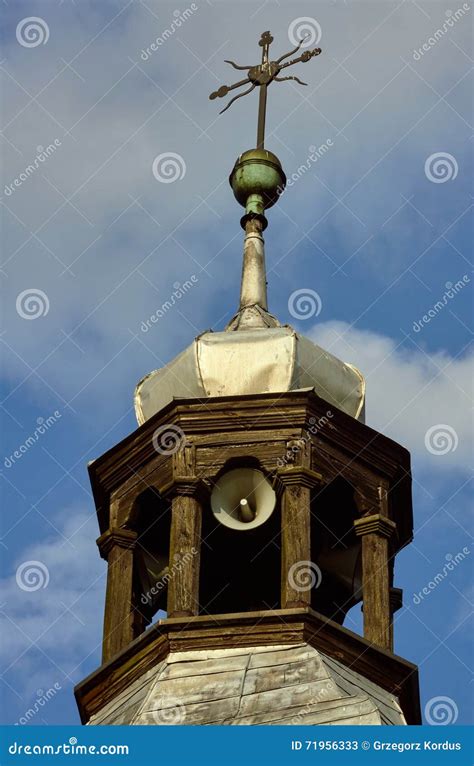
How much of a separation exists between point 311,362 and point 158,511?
2558 millimetres

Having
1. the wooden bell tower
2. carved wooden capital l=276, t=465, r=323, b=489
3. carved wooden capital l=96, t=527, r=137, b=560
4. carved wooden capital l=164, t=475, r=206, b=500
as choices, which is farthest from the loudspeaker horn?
carved wooden capital l=96, t=527, r=137, b=560

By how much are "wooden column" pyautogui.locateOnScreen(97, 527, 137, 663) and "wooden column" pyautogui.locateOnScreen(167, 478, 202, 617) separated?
0.84 metres

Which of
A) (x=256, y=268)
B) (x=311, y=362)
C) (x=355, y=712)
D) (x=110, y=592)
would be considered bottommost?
(x=355, y=712)

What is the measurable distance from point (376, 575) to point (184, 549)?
221 centimetres

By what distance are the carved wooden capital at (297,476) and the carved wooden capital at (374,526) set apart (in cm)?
79

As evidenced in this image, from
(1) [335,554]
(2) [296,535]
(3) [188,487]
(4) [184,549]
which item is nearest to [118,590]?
(4) [184,549]

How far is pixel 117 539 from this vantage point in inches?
1233

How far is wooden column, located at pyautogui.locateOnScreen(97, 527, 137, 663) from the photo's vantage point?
3073 centimetres

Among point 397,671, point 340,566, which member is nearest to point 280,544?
point 340,566

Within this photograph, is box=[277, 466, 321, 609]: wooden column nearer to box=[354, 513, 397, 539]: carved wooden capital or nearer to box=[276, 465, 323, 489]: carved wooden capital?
→ box=[276, 465, 323, 489]: carved wooden capital

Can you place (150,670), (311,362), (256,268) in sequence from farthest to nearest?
(256,268), (311,362), (150,670)

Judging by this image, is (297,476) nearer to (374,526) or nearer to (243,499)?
(243,499)

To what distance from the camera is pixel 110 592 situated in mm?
31016

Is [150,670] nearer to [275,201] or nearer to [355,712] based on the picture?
[355,712]
